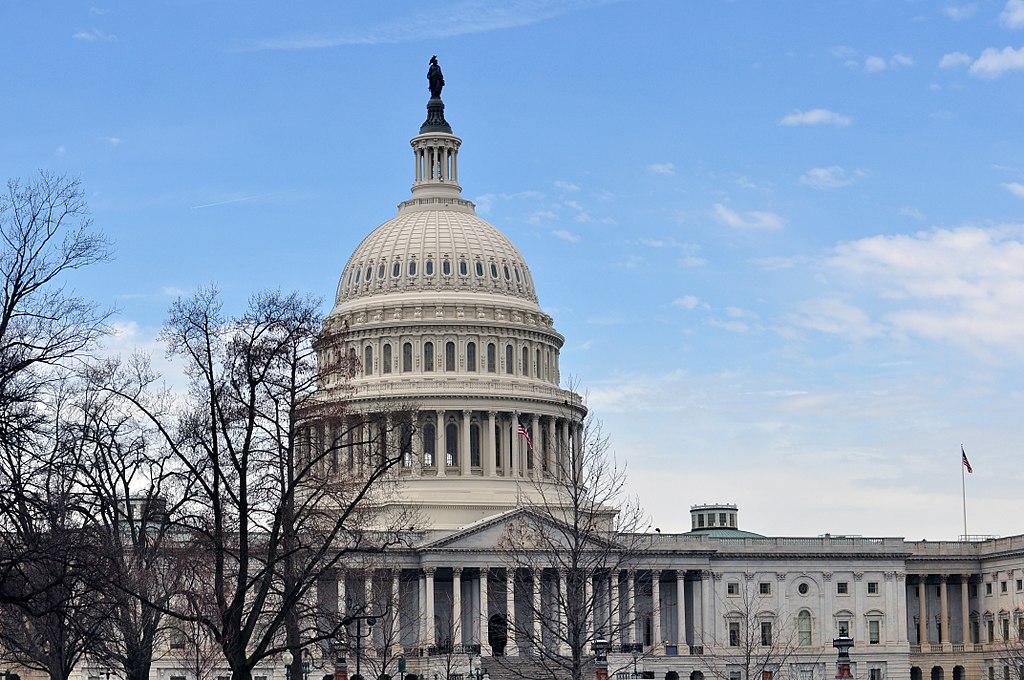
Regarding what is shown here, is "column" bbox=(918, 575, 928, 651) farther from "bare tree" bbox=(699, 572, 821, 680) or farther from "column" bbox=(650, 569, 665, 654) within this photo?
"column" bbox=(650, 569, 665, 654)

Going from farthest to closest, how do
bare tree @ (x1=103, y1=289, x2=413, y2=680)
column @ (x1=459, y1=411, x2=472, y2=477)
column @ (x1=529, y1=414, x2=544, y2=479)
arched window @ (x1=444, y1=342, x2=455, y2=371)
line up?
arched window @ (x1=444, y1=342, x2=455, y2=371)
column @ (x1=529, y1=414, x2=544, y2=479)
column @ (x1=459, y1=411, x2=472, y2=477)
bare tree @ (x1=103, y1=289, x2=413, y2=680)

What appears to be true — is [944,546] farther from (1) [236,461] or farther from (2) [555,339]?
(1) [236,461]

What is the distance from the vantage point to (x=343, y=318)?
159250 mm

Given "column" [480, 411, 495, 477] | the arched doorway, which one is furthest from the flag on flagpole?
the arched doorway

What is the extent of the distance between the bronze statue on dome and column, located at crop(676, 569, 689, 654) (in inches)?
1853

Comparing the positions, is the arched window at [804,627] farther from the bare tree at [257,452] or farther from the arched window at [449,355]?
the bare tree at [257,452]

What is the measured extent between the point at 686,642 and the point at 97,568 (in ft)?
337

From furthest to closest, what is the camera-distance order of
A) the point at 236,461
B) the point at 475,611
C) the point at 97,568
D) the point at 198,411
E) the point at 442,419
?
1. the point at 442,419
2. the point at 475,611
3. the point at 198,411
4. the point at 236,461
5. the point at 97,568

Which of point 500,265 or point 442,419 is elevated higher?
point 500,265

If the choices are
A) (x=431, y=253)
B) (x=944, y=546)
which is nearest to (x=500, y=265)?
(x=431, y=253)

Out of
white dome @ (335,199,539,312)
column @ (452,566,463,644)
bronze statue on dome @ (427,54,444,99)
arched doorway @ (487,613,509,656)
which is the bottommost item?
arched doorway @ (487,613,509,656)

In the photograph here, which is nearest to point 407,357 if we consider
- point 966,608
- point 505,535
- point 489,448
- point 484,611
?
point 489,448

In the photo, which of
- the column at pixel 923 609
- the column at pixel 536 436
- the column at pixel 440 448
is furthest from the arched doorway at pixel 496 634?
the column at pixel 923 609

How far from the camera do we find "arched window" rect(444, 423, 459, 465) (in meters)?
155
